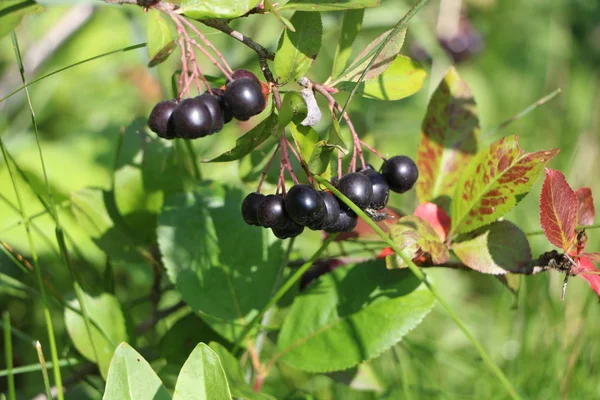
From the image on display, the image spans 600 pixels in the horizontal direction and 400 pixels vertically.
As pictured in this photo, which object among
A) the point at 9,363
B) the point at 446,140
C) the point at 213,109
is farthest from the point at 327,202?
the point at 9,363

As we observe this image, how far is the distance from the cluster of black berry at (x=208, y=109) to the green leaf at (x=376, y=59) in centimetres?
18

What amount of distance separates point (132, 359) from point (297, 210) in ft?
1.06

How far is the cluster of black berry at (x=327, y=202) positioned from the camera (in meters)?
0.99

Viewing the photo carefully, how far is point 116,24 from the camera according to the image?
3609mm

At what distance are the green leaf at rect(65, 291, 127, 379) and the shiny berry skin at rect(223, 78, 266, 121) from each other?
0.58 m

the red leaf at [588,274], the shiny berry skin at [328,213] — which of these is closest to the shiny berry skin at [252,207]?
the shiny berry skin at [328,213]

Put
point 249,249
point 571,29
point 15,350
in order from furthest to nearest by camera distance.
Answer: point 571,29 < point 15,350 < point 249,249

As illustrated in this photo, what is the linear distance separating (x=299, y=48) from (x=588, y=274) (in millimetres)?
586

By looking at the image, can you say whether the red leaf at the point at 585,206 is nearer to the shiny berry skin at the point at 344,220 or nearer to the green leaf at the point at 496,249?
the green leaf at the point at 496,249

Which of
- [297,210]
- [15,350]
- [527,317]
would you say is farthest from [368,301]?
[15,350]

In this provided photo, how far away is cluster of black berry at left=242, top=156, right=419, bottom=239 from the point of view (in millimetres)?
987

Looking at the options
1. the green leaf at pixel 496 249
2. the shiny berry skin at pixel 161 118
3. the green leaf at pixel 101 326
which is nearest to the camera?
the shiny berry skin at pixel 161 118

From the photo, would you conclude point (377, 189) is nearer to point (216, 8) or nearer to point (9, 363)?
point (216, 8)

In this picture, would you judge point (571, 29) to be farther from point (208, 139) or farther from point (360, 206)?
point (360, 206)
